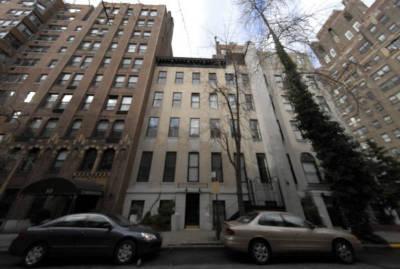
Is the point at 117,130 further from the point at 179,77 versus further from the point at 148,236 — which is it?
the point at 148,236

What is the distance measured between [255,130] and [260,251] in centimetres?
1201

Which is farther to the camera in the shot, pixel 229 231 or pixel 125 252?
pixel 229 231

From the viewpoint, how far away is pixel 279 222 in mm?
5625

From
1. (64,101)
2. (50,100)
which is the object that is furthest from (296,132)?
(50,100)

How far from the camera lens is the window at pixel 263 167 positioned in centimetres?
1346

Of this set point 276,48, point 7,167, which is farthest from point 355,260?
point 7,167

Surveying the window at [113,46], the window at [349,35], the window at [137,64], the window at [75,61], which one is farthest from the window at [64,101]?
the window at [349,35]

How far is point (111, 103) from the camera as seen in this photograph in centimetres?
1609

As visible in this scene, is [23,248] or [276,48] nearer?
[23,248]

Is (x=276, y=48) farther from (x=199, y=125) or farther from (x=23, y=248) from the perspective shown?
(x=23, y=248)

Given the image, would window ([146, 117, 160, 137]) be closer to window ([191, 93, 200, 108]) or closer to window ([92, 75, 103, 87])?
window ([191, 93, 200, 108])

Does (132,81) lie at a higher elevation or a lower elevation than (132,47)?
lower

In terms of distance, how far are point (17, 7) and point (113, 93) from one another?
87.9 ft

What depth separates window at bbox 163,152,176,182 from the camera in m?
13.2
